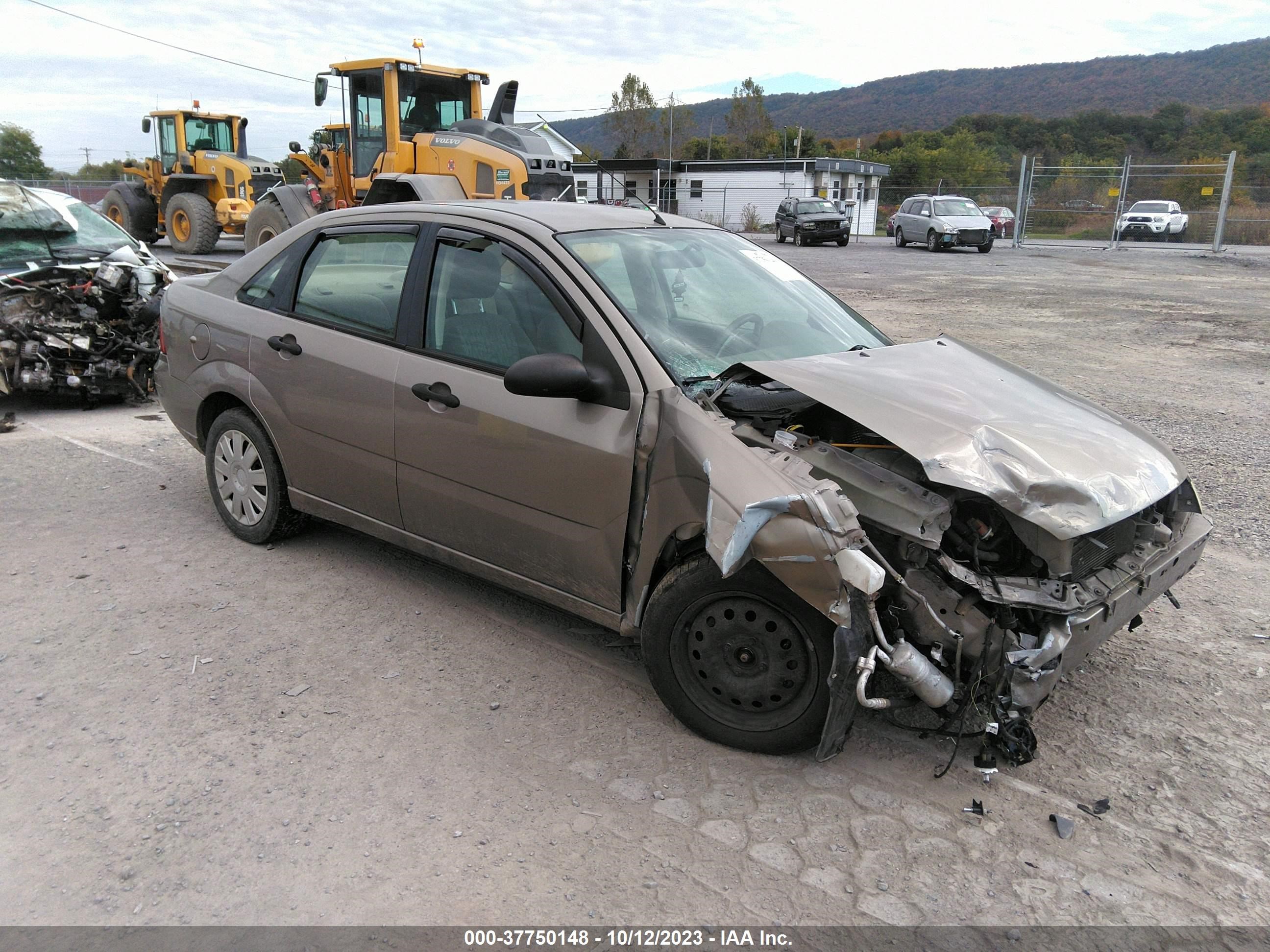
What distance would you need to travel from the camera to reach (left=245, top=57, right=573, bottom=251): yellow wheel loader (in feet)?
43.6

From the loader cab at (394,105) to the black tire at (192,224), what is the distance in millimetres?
7589

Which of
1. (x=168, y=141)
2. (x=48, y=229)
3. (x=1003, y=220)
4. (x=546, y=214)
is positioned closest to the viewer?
(x=546, y=214)

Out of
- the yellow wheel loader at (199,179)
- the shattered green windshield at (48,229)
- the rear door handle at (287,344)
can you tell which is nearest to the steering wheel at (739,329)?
the rear door handle at (287,344)

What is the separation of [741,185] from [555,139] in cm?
3669

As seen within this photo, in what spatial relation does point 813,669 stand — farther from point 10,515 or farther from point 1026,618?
point 10,515

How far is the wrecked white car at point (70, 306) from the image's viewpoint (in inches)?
295

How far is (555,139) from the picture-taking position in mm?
15094

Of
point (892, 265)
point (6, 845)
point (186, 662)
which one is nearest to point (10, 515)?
point (186, 662)

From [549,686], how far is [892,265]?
2196 cm

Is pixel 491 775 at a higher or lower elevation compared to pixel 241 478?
lower

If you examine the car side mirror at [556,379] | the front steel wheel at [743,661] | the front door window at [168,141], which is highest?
the front door window at [168,141]

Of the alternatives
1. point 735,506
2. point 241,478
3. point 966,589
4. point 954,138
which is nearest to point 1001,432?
point 966,589

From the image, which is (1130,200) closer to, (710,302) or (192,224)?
(192,224)

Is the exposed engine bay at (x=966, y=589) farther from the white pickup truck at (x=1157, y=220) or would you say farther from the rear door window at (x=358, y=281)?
the white pickup truck at (x=1157, y=220)
